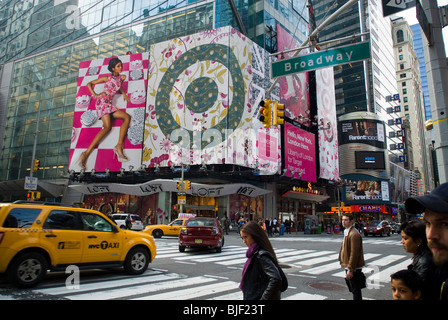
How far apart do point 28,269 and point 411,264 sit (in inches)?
283

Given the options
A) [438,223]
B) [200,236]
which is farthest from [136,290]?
[200,236]

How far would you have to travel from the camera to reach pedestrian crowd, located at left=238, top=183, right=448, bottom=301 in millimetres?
1865

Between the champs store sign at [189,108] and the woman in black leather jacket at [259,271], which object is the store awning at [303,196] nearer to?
the champs store sign at [189,108]

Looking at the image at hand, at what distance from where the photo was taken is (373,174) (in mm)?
63875

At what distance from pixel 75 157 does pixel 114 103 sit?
28.1 feet

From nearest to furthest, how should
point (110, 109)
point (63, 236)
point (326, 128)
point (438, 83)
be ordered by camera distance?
point (438, 83) < point (63, 236) < point (110, 109) < point (326, 128)

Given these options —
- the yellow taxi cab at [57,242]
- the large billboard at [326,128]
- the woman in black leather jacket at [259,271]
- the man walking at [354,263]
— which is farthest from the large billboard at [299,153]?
the woman in black leather jacket at [259,271]

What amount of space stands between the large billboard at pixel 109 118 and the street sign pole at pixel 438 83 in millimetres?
34812

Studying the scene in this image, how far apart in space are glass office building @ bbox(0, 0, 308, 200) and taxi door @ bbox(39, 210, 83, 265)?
120ft

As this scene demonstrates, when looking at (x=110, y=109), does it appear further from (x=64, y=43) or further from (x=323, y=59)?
(x=323, y=59)

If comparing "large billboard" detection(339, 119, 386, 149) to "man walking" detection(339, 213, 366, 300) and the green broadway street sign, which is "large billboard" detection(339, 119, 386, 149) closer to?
the green broadway street sign

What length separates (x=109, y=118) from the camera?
40062 mm

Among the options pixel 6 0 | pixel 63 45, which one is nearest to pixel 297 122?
pixel 63 45

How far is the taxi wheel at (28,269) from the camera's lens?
6.55m
